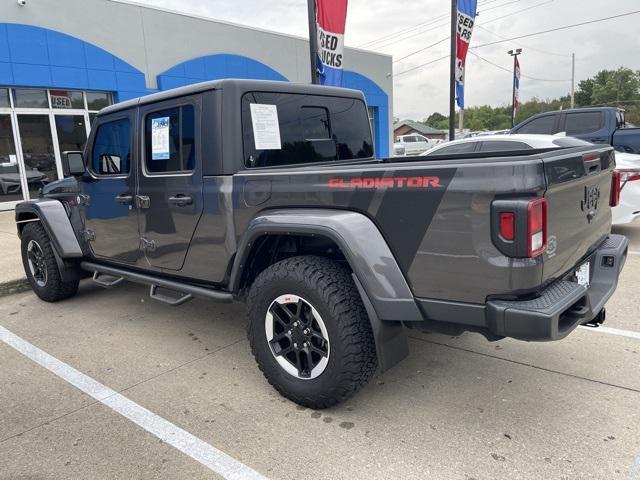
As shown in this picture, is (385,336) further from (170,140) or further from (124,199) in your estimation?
(124,199)

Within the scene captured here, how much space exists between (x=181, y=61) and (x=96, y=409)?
13099 mm

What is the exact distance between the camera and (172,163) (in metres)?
3.59

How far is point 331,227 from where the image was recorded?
2.57 m

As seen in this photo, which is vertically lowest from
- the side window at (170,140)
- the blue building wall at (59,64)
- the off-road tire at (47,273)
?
the off-road tire at (47,273)

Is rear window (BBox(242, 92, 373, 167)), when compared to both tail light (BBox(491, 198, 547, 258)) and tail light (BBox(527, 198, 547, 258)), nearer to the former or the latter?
tail light (BBox(491, 198, 547, 258))

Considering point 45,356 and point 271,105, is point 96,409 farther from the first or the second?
point 271,105

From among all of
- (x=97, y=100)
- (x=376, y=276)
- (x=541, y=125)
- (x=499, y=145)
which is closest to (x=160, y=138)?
(x=376, y=276)

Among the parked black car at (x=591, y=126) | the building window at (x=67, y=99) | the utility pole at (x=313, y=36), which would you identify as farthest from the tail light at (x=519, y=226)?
the building window at (x=67, y=99)

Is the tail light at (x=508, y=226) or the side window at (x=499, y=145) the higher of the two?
the side window at (x=499, y=145)

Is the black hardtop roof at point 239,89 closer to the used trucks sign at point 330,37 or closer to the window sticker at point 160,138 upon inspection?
the window sticker at point 160,138

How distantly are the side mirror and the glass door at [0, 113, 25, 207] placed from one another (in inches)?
353

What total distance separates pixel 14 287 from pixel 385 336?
5023 mm

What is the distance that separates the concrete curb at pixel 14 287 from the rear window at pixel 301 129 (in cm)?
405

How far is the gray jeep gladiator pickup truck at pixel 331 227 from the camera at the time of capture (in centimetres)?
221
